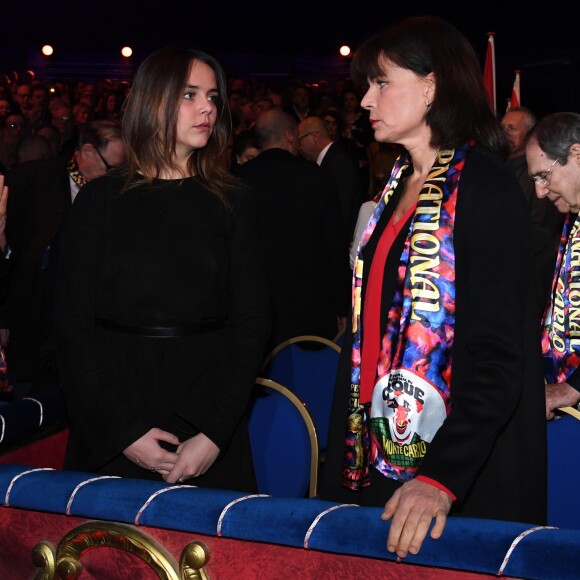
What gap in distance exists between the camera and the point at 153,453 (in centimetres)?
226

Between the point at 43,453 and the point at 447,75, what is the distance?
154cm

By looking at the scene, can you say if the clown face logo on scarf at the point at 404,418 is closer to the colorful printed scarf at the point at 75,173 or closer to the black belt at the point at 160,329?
the black belt at the point at 160,329

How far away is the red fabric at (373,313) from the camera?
195 centimetres

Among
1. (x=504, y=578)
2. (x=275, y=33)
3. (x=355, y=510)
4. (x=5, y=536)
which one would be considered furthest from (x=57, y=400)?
(x=275, y=33)

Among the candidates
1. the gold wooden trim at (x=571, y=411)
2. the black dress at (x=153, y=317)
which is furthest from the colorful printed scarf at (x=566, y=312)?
the black dress at (x=153, y=317)

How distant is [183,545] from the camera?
168 cm

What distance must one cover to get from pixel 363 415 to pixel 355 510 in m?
0.43

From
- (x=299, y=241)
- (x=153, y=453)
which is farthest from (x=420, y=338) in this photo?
(x=299, y=241)

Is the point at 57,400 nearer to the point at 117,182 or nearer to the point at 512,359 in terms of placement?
the point at 117,182

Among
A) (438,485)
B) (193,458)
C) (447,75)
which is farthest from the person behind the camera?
(193,458)

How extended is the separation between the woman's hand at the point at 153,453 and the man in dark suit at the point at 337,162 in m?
4.75

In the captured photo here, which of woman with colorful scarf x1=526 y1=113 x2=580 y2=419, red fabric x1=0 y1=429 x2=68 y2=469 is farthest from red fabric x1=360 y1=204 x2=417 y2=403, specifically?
woman with colorful scarf x1=526 y1=113 x2=580 y2=419

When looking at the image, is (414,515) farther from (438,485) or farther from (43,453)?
(43,453)

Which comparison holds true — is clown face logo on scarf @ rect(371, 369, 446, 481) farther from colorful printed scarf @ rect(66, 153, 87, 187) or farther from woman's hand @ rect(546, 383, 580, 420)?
→ colorful printed scarf @ rect(66, 153, 87, 187)
